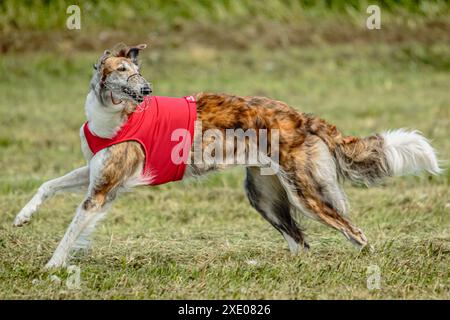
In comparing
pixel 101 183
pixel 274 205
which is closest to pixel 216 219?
pixel 274 205

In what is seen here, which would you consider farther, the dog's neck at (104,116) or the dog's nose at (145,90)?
the dog's neck at (104,116)

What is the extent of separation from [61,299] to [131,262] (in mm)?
1193

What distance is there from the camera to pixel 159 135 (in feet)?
23.5

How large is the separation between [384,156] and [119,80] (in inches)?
93.7

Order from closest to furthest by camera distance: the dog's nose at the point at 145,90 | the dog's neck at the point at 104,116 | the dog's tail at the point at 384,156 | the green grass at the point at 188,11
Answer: the dog's nose at the point at 145,90, the dog's neck at the point at 104,116, the dog's tail at the point at 384,156, the green grass at the point at 188,11

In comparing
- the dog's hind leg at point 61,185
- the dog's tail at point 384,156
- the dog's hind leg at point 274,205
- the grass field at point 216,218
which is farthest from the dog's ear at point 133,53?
the dog's tail at point 384,156

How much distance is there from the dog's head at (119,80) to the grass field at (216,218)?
1.19m

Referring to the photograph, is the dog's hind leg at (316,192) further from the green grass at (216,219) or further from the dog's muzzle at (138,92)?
the dog's muzzle at (138,92)

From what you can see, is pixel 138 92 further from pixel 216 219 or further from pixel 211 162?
pixel 216 219

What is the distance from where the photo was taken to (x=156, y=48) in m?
19.7

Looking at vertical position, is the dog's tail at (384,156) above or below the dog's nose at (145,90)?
below

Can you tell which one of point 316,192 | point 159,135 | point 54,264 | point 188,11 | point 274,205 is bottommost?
point 54,264

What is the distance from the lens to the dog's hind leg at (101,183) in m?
7.03

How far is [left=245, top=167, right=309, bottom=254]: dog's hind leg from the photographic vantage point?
7742mm
